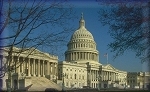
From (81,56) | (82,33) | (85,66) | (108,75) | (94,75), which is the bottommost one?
(108,75)

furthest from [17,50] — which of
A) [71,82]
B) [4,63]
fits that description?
[71,82]

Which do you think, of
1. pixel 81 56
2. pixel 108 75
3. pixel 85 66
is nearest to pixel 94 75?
pixel 85 66

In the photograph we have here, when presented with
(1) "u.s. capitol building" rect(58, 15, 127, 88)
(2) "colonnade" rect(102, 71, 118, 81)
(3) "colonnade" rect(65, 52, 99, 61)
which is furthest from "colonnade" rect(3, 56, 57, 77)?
(2) "colonnade" rect(102, 71, 118, 81)

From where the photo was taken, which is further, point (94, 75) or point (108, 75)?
point (108, 75)

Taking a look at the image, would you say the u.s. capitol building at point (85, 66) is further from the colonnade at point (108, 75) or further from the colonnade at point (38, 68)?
the colonnade at point (38, 68)

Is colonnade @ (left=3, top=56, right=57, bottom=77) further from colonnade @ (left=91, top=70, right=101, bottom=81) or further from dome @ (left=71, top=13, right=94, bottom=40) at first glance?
colonnade @ (left=91, top=70, right=101, bottom=81)

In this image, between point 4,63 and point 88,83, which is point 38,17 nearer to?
point 4,63

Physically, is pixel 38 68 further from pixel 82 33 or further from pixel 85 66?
pixel 82 33

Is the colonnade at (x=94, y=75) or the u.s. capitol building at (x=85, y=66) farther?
the colonnade at (x=94, y=75)

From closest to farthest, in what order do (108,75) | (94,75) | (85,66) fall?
(85,66)
(94,75)
(108,75)

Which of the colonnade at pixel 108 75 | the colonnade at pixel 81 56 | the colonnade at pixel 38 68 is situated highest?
the colonnade at pixel 81 56

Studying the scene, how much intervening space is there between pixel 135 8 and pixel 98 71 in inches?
2788

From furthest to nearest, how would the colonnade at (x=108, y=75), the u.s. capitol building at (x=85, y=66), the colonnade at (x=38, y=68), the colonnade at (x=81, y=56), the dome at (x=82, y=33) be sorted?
the colonnade at (x=108, y=75), the colonnade at (x=81, y=56), the u.s. capitol building at (x=85, y=66), the colonnade at (x=38, y=68), the dome at (x=82, y=33)

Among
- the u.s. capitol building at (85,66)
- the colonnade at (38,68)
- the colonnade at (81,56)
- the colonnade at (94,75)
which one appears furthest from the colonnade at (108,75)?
the colonnade at (38,68)
